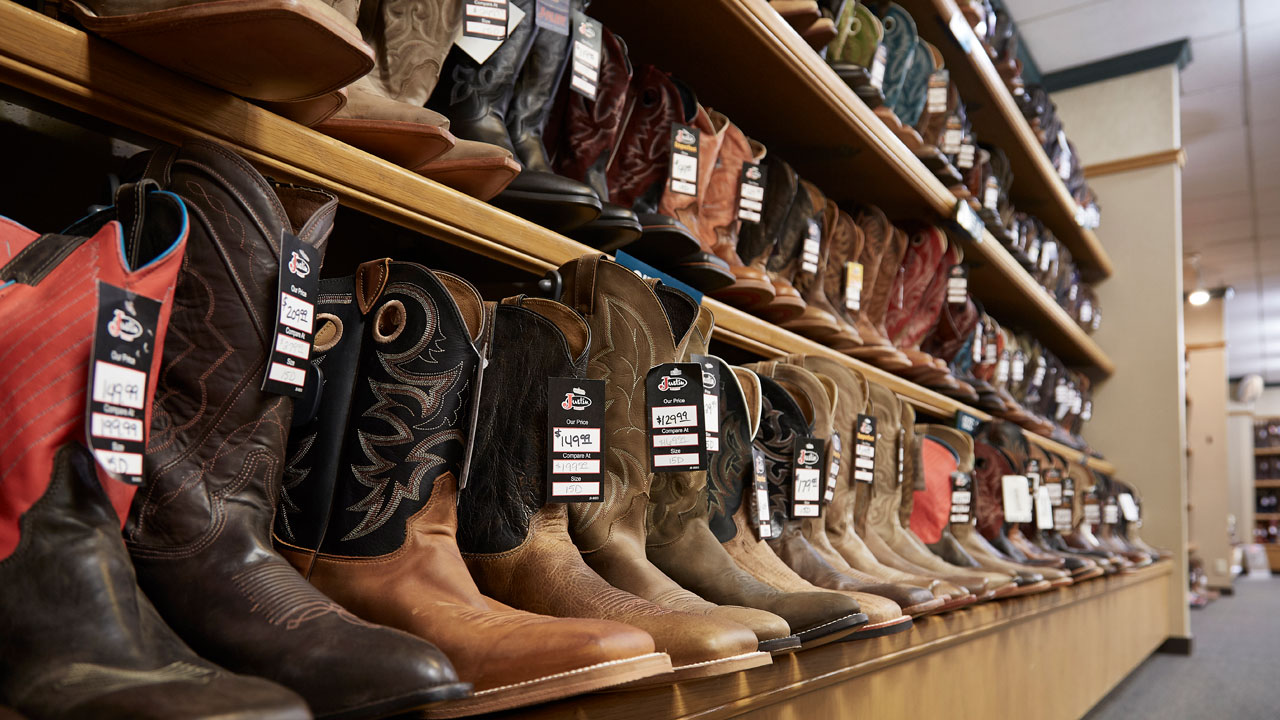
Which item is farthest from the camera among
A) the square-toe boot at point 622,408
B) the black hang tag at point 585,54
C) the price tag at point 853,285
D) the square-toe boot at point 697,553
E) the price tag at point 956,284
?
the price tag at point 956,284

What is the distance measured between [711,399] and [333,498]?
0.57 meters

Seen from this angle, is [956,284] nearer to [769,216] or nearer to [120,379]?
[769,216]

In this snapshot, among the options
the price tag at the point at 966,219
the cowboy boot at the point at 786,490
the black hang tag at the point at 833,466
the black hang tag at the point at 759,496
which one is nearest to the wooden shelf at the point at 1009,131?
the price tag at the point at 966,219

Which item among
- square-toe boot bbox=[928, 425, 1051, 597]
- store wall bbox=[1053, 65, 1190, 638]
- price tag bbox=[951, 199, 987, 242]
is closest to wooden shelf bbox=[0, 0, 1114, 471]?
square-toe boot bbox=[928, 425, 1051, 597]

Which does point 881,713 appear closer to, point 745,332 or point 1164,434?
point 745,332

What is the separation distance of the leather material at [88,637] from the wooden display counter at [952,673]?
351 millimetres

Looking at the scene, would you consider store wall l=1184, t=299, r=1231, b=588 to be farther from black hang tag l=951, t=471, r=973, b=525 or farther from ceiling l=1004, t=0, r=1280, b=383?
black hang tag l=951, t=471, r=973, b=525

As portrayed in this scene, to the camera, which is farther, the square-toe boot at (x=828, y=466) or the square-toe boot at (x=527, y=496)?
A: the square-toe boot at (x=828, y=466)

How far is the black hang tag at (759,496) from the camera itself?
5.19ft

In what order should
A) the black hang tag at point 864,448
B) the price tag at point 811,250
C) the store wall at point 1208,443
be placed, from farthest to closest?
the store wall at point 1208,443 → the price tag at point 811,250 → the black hang tag at point 864,448

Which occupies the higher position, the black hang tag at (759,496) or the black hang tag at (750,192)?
the black hang tag at (750,192)

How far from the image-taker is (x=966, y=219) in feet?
9.99

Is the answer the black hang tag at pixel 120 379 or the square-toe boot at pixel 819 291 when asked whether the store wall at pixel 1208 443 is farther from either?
the black hang tag at pixel 120 379

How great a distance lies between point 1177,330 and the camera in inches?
214
